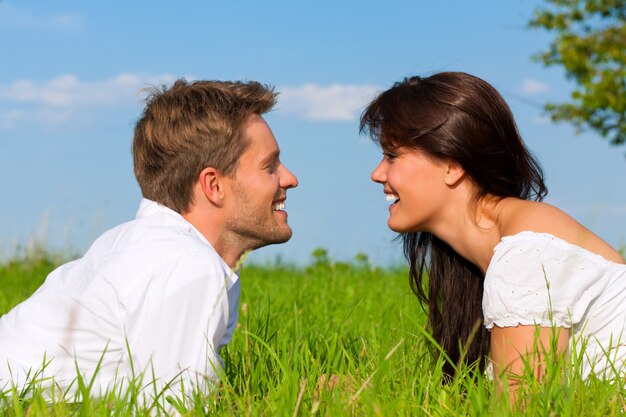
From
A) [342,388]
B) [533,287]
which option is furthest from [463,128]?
[342,388]

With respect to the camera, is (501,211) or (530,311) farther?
(501,211)

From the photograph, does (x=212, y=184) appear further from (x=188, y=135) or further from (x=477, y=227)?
(x=477, y=227)

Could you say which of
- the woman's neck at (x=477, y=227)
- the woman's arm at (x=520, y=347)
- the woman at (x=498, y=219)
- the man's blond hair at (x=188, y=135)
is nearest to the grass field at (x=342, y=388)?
the woman's arm at (x=520, y=347)

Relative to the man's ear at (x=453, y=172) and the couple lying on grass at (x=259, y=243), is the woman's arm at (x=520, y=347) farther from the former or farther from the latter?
the man's ear at (x=453, y=172)

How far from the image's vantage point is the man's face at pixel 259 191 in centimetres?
356

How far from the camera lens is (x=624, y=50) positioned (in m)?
15.0

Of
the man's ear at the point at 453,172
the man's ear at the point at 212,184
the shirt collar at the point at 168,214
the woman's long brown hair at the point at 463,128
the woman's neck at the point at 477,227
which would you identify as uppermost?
the woman's long brown hair at the point at 463,128

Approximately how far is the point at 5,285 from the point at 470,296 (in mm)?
6793

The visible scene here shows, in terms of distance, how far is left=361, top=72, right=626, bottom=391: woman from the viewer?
3215mm

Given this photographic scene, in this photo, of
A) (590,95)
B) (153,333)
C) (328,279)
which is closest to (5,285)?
(328,279)

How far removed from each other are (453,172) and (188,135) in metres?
1.23

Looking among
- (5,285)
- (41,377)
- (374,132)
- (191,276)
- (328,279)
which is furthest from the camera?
(5,285)

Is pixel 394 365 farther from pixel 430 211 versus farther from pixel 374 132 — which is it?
pixel 374 132

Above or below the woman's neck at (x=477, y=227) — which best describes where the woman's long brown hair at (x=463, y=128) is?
above
